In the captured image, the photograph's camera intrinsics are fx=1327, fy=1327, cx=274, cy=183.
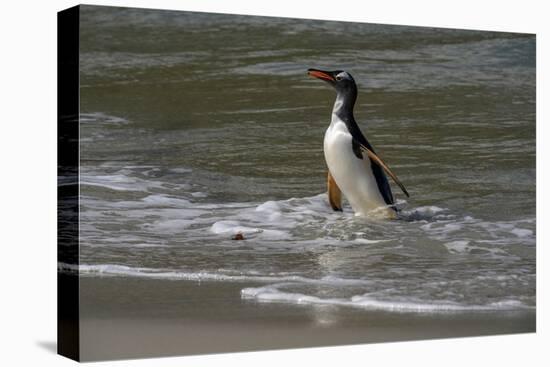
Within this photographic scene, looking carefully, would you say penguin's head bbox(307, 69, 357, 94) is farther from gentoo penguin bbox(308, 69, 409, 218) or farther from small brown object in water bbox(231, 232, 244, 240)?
small brown object in water bbox(231, 232, 244, 240)

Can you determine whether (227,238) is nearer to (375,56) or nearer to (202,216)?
(202,216)

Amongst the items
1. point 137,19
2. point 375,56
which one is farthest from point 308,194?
point 137,19

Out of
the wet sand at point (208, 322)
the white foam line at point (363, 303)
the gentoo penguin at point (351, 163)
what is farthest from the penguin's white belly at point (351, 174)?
the wet sand at point (208, 322)

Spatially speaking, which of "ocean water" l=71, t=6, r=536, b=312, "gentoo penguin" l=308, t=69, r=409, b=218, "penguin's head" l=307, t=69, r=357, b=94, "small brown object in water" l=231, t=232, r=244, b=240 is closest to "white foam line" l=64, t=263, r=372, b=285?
"ocean water" l=71, t=6, r=536, b=312

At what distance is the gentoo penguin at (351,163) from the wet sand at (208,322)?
86cm

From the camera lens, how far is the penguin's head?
914cm

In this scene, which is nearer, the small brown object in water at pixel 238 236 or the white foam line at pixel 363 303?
the white foam line at pixel 363 303

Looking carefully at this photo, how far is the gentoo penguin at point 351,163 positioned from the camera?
30.0 ft

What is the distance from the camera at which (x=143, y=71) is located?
8.50 m

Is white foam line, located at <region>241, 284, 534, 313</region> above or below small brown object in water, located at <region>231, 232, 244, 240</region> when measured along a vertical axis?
below

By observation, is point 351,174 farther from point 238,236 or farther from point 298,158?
point 238,236

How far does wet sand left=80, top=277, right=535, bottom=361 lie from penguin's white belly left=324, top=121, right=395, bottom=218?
84cm

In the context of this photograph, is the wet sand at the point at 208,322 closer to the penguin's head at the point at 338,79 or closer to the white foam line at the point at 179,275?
the white foam line at the point at 179,275

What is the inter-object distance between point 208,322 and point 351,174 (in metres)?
1.58
